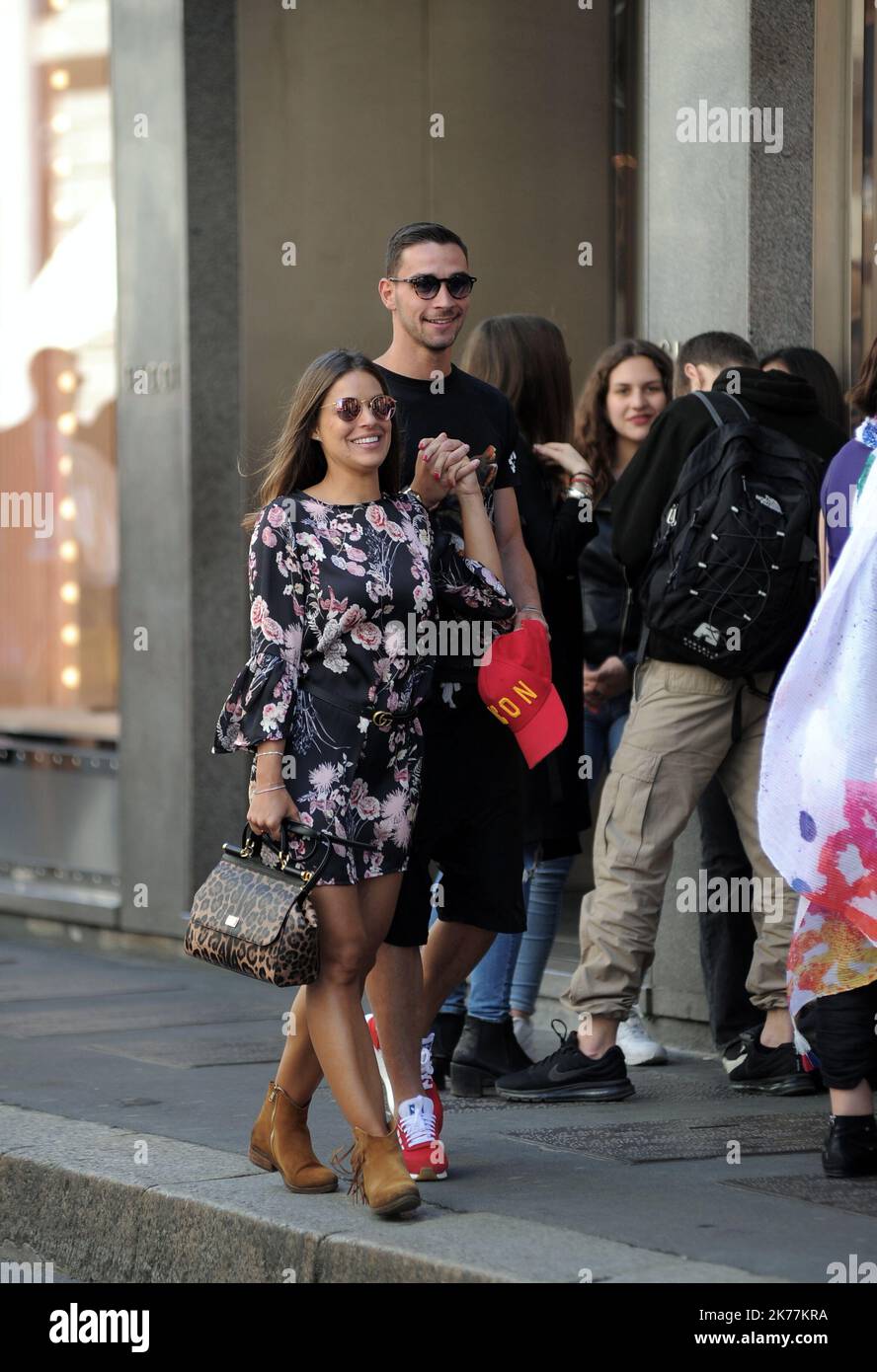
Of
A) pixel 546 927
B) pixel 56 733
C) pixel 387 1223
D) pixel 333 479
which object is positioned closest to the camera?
pixel 387 1223

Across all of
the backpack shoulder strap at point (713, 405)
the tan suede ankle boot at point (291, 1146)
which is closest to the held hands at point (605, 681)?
the backpack shoulder strap at point (713, 405)

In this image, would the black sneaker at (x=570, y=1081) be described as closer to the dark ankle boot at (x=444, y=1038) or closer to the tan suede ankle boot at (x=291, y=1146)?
the dark ankle boot at (x=444, y=1038)

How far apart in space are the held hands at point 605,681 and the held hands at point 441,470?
69.6 inches

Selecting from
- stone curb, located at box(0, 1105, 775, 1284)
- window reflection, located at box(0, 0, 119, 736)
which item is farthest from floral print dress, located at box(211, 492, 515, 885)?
window reflection, located at box(0, 0, 119, 736)

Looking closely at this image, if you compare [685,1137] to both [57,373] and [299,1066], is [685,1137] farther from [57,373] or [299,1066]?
[57,373]

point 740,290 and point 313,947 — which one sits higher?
point 740,290

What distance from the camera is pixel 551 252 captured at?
843 cm

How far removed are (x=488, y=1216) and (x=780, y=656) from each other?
1.93m

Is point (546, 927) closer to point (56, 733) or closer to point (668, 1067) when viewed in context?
point (668, 1067)

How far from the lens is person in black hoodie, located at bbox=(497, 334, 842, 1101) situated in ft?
19.5

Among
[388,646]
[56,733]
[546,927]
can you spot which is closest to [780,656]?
[546,927]

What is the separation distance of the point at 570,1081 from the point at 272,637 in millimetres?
1897

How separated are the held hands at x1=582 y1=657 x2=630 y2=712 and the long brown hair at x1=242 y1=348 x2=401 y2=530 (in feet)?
6.44

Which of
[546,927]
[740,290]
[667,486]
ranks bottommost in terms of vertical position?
[546,927]
